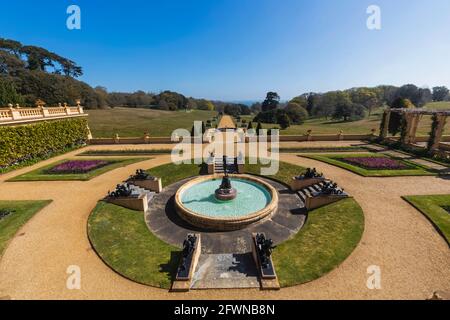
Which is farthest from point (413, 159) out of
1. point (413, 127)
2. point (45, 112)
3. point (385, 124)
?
point (45, 112)

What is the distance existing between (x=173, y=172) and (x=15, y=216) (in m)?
12.8

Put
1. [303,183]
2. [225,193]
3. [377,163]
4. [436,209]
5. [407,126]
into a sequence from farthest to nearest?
[407,126] → [377,163] → [303,183] → [225,193] → [436,209]

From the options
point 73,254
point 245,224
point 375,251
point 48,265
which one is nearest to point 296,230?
point 245,224

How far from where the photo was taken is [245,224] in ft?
44.4

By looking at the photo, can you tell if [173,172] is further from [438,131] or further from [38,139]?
[438,131]

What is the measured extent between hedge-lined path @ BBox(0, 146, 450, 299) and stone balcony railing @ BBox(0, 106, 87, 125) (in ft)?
46.3

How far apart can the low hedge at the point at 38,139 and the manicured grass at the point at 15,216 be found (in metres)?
11.7

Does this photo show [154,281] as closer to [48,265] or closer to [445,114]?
[48,265]

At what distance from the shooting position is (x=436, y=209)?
1418 cm

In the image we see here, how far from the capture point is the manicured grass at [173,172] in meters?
21.8

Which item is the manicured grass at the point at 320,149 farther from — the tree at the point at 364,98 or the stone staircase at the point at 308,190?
the tree at the point at 364,98

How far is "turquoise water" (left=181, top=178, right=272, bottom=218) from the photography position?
49.0 ft

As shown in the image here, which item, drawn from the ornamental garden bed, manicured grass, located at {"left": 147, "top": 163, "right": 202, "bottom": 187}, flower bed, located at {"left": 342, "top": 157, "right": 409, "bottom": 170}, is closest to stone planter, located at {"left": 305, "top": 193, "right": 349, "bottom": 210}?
the ornamental garden bed

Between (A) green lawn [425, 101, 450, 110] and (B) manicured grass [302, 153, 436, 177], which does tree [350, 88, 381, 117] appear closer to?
(A) green lawn [425, 101, 450, 110]
